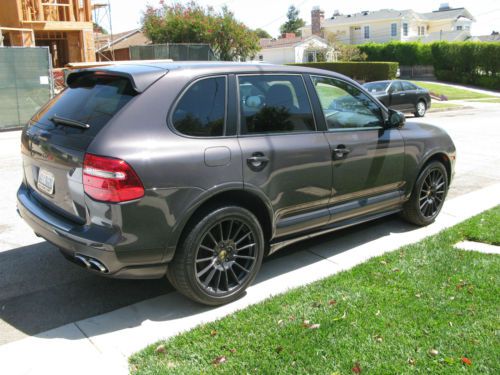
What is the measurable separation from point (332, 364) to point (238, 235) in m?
1.34

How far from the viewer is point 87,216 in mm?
3592

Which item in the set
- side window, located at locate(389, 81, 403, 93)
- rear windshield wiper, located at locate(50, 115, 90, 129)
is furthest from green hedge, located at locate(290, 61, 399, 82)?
rear windshield wiper, located at locate(50, 115, 90, 129)

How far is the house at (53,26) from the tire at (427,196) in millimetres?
19904

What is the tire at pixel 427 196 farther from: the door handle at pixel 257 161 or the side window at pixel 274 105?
the door handle at pixel 257 161

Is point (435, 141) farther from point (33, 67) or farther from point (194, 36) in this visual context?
point (194, 36)

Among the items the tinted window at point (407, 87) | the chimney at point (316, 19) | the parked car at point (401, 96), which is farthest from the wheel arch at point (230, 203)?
the chimney at point (316, 19)

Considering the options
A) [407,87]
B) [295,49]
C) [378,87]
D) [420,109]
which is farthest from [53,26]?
[295,49]

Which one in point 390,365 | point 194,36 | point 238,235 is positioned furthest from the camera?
point 194,36

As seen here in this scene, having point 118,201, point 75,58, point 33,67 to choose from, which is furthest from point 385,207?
point 75,58

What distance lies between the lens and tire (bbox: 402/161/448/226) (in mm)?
5816

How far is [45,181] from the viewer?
406cm

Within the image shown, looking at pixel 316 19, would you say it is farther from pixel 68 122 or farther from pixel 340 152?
pixel 68 122

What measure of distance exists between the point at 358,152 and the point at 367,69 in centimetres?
3582

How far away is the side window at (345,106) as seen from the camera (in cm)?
489
